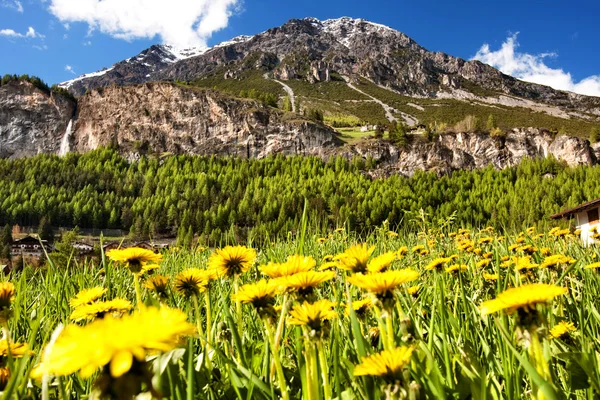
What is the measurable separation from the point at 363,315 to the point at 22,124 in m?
67.5

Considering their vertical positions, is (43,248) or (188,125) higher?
(188,125)

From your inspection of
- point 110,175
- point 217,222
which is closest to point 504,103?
point 217,222

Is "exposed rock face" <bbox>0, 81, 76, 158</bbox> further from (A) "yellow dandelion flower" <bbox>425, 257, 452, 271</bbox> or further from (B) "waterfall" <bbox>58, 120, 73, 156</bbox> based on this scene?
(A) "yellow dandelion flower" <bbox>425, 257, 452, 271</bbox>

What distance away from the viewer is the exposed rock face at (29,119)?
171 feet

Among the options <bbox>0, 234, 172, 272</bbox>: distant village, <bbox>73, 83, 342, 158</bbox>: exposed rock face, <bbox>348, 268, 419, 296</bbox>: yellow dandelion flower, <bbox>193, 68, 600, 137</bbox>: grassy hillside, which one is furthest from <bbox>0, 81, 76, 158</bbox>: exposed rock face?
<bbox>348, 268, 419, 296</bbox>: yellow dandelion flower

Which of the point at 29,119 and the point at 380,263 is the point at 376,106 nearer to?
the point at 29,119

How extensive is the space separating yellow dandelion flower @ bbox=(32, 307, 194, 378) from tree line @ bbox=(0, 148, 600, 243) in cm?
3129

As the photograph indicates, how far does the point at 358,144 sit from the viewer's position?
2056 inches

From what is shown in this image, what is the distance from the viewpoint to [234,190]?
44969 millimetres

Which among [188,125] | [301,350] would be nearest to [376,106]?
[188,125]

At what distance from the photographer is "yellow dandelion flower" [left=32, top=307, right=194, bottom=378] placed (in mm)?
225

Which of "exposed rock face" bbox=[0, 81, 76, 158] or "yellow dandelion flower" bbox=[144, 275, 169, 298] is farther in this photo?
"exposed rock face" bbox=[0, 81, 76, 158]

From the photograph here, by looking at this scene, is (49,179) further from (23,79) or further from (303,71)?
(303,71)

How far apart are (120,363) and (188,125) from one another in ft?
192
